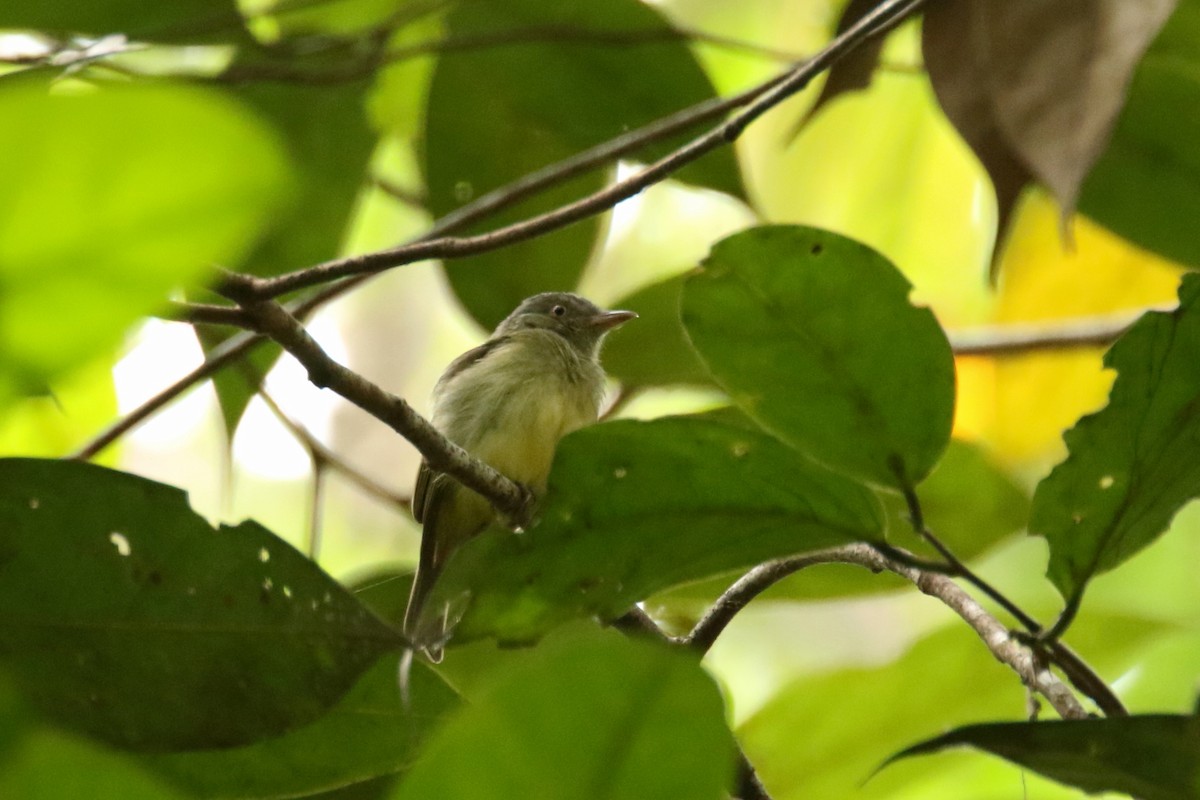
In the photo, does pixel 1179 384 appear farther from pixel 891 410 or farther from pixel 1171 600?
pixel 1171 600

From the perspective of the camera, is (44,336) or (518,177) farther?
(518,177)

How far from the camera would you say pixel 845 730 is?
2.46m

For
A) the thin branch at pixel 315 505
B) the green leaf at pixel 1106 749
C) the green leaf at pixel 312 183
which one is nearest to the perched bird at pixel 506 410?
the thin branch at pixel 315 505

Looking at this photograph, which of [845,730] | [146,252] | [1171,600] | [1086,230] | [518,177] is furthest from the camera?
[1171,600]

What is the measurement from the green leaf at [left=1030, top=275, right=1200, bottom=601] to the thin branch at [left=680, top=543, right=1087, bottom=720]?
12cm

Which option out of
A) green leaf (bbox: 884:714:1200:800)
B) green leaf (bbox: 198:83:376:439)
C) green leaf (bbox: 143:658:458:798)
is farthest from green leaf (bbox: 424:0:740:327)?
green leaf (bbox: 884:714:1200:800)

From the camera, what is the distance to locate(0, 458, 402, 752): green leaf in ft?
4.62

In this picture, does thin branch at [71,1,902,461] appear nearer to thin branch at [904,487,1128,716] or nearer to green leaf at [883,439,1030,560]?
green leaf at [883,439,1030,560]

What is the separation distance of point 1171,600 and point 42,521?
17.6ft

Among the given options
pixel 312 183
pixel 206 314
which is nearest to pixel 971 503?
pixel 312 183

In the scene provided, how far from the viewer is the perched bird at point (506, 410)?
3.81 meters

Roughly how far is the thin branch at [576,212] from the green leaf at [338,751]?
0.52m

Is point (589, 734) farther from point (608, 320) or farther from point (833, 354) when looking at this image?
point (608, 320)

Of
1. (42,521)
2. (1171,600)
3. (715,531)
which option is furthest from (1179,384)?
(1171,600)
